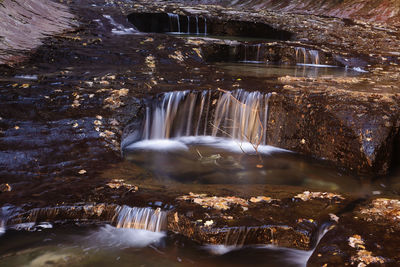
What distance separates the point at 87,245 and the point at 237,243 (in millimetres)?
1290

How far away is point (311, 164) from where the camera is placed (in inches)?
198

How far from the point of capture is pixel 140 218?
3402mm

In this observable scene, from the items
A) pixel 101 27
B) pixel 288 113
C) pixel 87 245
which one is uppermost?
pixel 101 27

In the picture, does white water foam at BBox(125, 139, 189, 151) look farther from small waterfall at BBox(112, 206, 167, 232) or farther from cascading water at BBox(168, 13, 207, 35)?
cascading water at BBox(168, 13, 207, 35)

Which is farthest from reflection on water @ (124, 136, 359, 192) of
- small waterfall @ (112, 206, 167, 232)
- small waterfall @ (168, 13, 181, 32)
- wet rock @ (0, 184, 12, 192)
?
small waterfall @ (168, 13, 181, 32)

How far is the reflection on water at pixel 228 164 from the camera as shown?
4.58 m

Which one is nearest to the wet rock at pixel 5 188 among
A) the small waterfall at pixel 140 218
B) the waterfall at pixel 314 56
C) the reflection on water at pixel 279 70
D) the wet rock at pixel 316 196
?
the small waterfall at pixel 140 218

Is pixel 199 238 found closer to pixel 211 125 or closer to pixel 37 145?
pixel 37 145

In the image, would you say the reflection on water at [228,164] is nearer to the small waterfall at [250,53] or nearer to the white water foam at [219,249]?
the white water foam at [219,249]

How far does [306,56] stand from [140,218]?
6.75 metres

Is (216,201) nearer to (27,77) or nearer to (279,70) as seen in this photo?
(27,77)

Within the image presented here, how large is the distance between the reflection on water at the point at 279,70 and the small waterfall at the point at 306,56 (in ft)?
0.60

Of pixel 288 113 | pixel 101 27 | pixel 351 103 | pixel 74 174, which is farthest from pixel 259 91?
pixel 101 27

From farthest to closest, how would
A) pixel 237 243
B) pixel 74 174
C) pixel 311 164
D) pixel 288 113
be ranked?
pixel 288 113 → pixel 311 164 → pixel 74 174 → pixel 237 243
